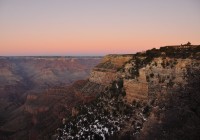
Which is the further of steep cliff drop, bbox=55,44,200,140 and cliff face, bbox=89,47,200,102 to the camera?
cliff face, bbox=89,47,200,102

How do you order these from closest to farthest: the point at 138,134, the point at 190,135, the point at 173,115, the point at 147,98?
the point at 190,135 → the point at 173,115 → the point at 138,134 → the point at 147,98

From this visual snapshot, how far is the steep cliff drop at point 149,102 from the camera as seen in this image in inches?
1407

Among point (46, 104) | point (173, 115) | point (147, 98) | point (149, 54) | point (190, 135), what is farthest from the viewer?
point (46, 104)

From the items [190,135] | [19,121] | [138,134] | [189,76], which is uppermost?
[189,76]

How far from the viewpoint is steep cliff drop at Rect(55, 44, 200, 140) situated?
117 ft

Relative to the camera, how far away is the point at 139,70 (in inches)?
1842

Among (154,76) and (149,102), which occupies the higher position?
(154,76)

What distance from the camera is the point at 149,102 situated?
43406 millimetres

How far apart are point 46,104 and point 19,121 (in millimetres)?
11300

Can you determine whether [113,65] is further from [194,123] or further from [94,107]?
[194,123]

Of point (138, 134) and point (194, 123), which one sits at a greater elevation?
point (194, 123)

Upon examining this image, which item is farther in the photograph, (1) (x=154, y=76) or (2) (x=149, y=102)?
(1) (x=154, y=76)

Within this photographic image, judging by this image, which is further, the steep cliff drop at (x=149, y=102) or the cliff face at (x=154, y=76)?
the cliff face at (x=154, y=76)

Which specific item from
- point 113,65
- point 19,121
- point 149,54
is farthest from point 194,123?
point 19,121
